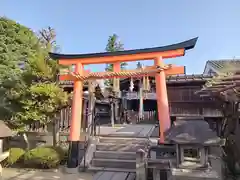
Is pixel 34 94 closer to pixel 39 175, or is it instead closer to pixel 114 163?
pixel 39 175

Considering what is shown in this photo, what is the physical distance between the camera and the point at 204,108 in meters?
11.1

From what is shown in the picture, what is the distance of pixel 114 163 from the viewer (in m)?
7.25

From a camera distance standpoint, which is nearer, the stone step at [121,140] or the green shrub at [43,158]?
the green shrub at [43,158]

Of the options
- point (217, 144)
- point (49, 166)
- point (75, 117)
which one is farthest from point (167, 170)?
point (49, 166)

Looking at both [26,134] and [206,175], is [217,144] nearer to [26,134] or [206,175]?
[206,175]

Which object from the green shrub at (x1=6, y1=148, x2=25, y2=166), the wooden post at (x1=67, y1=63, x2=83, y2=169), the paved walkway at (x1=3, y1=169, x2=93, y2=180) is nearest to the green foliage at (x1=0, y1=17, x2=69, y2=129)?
the wooden post at (x1=67, y1=63, x2=83, y2=169)

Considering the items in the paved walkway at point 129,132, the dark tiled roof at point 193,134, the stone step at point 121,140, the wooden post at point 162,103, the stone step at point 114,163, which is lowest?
the stone step at point 114,163

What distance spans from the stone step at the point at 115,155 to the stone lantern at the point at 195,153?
261 centimetres

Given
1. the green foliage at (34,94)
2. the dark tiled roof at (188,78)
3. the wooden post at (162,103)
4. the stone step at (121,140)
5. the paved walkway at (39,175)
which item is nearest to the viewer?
the paved walkway at (39,175)

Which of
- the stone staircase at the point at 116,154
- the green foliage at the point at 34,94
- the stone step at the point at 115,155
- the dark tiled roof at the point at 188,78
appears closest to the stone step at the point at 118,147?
the stone staircase at the point at 116,154

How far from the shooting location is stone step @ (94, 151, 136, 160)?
741cm

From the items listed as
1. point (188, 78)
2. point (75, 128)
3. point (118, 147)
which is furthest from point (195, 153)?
point (188, 78)

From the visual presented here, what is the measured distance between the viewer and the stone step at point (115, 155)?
24.3 ft

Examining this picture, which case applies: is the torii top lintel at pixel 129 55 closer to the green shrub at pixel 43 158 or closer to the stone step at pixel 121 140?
the stone step at pixel 121 140
